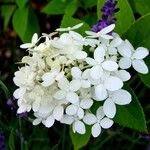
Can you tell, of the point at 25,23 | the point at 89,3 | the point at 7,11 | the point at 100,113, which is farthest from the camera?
the point at 7,11

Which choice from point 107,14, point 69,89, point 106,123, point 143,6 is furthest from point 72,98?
point 143,6

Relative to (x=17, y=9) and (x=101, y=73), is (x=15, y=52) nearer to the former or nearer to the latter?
(x=17, y=9)

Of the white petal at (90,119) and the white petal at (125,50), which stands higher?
the white petal at (125,50)

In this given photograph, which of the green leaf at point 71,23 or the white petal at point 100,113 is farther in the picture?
the green leaf at point 71,23

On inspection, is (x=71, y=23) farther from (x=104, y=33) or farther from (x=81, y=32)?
Answer: (x=104, y=33)

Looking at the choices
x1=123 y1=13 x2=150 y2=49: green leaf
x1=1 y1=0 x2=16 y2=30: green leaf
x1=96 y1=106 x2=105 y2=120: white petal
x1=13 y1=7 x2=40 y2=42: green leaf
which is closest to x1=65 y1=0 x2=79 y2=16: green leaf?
x1=13 y1=7 x2=40 y2=42: green leaf

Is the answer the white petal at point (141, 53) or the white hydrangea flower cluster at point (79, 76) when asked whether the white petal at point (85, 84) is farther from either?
the white petal at point (141, 53)

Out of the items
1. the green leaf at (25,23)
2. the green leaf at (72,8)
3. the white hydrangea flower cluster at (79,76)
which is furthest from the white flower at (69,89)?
the green leaf at (25,23)

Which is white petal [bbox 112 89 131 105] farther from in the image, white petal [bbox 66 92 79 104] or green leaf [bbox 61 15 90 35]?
green leaf [bbox 61 15 90 35]
